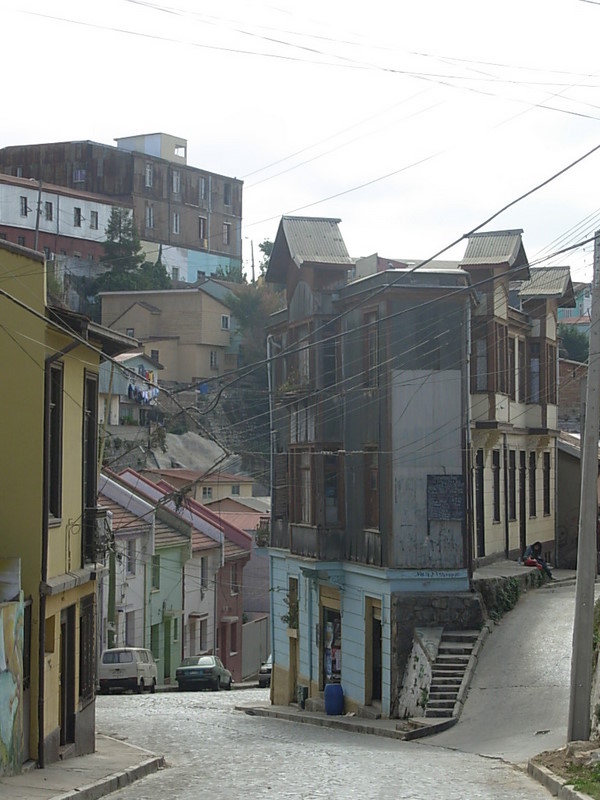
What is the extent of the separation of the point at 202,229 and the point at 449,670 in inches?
3357

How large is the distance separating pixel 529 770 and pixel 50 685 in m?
6.80

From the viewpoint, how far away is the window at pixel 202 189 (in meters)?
107

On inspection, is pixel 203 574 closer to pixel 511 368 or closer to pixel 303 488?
pixel 303 488

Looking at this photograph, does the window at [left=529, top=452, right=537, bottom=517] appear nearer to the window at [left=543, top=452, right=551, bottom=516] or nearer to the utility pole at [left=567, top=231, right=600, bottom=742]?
the window at [left=543, top=452, right=551, bottom=516]

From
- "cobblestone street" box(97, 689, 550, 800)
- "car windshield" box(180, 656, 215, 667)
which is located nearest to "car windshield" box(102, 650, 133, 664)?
"car windshield" box(180, 656, 215, 667)

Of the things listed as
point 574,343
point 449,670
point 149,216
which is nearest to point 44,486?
point 449,670

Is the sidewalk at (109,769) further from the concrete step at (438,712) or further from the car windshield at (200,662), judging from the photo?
the car windshield at (200,662)

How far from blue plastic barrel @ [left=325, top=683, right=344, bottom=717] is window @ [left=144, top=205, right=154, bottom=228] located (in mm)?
74758

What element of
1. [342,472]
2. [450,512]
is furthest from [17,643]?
[342,472]

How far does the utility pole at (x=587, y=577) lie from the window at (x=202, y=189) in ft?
303

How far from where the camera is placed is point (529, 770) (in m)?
15.6

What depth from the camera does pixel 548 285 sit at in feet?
126

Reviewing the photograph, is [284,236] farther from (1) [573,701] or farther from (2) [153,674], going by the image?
(1) [573,701]

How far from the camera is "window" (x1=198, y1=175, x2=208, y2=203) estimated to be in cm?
10706
